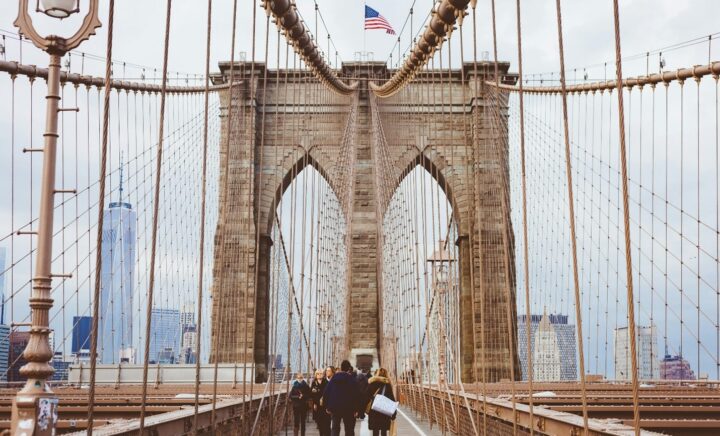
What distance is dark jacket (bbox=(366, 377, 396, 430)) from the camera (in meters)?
8.59

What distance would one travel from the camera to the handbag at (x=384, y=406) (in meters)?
8.52

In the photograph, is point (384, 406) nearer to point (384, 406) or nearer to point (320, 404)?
point (384, 406)

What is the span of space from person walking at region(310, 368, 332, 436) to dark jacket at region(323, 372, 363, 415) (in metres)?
1.20

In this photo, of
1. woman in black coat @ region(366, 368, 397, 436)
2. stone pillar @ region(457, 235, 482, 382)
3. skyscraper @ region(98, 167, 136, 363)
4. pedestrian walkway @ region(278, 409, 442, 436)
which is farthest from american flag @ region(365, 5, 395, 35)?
woman in black coat @ region(366, 368, 397, 436)

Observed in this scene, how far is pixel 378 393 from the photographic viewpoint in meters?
9.00

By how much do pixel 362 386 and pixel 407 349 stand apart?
924 cm

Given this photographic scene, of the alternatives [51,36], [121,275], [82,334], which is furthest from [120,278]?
[51,36]

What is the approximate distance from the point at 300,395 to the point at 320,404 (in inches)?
45.9

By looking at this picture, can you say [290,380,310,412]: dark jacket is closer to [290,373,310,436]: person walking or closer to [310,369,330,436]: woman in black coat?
[290,373,310,436]: person walking

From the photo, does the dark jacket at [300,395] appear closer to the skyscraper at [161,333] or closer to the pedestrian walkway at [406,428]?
the pedestrian walkway at [406,428]

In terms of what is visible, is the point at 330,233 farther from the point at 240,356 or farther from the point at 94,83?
the point at 94,83

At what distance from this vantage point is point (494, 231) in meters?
28.3

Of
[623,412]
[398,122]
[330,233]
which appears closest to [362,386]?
[623,412]

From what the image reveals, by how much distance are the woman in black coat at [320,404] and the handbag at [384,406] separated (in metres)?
1.15
